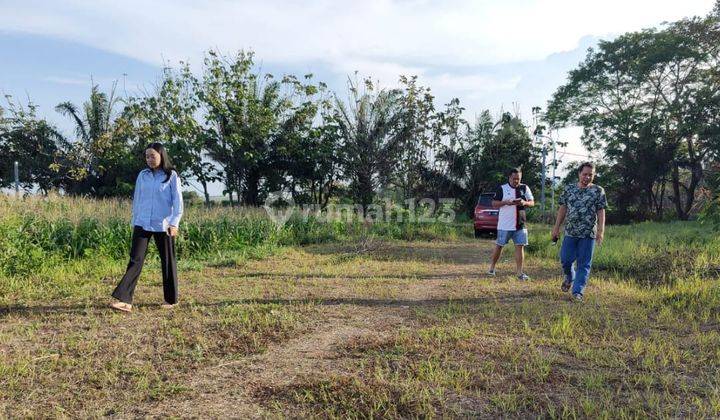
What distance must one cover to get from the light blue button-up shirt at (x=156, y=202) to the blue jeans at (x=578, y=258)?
471cm

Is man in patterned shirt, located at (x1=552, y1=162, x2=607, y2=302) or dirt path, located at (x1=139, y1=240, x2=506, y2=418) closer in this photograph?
dirt path, located at (x1=139, y1=240, x2=506, y2=418)

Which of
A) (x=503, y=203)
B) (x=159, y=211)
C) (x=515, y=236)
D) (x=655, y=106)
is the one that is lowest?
(x=515, y=236)

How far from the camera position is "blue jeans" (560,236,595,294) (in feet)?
18.0

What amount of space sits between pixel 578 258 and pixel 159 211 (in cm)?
495

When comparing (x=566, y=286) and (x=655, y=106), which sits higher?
(x=655, y=106)

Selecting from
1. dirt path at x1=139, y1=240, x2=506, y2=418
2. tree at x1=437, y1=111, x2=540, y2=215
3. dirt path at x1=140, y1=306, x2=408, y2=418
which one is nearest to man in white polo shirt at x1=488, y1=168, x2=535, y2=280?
dirt path at x1=139, y1=240, x2=506, y2=418

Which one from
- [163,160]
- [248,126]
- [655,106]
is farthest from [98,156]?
[655,106]

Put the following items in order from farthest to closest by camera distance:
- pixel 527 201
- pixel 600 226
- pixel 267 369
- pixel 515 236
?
pixel 515 236 < pixel 527 201 < pixel 600 226 < pixel 267 369

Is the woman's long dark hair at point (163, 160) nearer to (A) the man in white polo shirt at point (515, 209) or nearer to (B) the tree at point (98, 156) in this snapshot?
(A) the man in white polo shirt at point (515, 209)

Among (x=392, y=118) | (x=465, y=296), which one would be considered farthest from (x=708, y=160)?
(x=465, y=296)

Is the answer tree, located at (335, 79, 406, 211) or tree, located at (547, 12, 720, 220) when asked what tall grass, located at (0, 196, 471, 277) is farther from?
tree, located at (547, 12, 720, 220)

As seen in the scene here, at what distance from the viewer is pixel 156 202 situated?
16.0 feet

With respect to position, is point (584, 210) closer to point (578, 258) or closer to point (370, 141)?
point (578, 258)

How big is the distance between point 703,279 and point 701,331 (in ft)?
8.61
